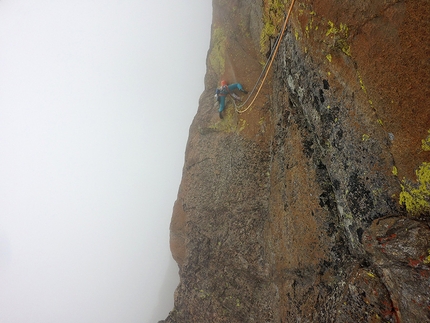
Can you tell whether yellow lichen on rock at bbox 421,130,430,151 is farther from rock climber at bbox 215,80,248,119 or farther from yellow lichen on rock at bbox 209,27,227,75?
yellow lichen on rock at bbox 209,27,227,75

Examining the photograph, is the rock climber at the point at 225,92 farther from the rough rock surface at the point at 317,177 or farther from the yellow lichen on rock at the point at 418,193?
the yellow lichen on rock at the point at 418,193

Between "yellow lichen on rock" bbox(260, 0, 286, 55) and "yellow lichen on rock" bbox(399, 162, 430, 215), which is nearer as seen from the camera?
"yellow lichen on rock" bbox(399, 162, 430, 215)

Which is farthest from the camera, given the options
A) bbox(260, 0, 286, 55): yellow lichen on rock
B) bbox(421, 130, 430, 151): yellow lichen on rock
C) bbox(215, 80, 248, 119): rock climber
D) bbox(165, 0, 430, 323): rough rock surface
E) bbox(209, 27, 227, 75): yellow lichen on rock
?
bbox(209, 27, 227, 75): yellow lichen on rock

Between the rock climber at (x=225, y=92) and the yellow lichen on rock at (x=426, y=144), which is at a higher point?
the rock climber at (x=225, y=92)

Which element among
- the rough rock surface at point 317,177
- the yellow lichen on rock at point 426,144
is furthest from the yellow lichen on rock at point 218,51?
the yellow lichen on rock at point 426,144

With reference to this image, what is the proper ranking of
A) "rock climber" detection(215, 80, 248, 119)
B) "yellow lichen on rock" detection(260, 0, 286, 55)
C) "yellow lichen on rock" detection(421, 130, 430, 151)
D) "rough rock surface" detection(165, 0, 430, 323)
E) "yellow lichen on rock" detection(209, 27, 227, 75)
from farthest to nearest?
"yellow lichen on rock" detection(209, 27, 227, 75)
"rock climber" detection(215, 80, 248, 119)
"yellow lichen on rock" detection(260, 0, 286, 55)
"rough rock surface" detection(165, 0, 430, 323)
"yellow lichen on rock" detection(421, 130, 430, 151)

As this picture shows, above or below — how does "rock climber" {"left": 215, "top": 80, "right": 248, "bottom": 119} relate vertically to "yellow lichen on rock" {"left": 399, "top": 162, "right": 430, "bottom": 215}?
above

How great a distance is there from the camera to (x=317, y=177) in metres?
5.20

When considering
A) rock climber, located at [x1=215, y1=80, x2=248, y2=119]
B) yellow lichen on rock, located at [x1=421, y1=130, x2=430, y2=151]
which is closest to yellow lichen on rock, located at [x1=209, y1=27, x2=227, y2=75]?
rock climber, located at [x1=215, y1=80, x2=248, y2=119]

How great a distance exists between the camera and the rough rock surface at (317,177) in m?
3.21

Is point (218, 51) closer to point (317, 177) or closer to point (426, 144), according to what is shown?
point (317, 177)

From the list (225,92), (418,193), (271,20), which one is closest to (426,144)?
(418,193)

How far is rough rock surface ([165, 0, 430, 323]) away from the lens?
321 cm

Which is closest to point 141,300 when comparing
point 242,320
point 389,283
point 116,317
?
point 116,317
